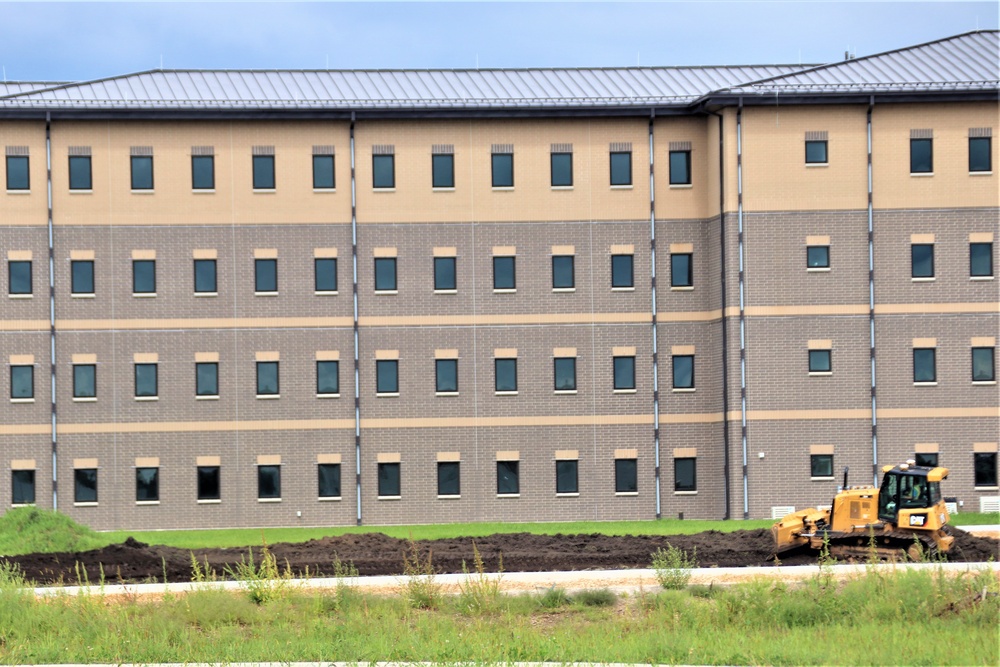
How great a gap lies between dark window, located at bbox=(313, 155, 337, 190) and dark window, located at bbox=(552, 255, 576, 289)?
25.6 feet

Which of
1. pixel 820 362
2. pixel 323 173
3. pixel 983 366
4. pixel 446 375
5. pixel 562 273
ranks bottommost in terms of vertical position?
pixel 446 375

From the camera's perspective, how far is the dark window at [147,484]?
43.7 m

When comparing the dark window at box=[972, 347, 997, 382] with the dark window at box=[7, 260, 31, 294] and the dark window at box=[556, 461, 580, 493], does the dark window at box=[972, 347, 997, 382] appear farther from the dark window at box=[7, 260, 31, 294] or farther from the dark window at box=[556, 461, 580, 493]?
the dark window at box=[7, 260, 31, 294]

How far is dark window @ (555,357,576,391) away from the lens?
44.6 m

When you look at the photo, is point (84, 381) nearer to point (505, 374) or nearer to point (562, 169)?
point (505, 374)

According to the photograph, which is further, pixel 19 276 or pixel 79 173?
pixel 79 173

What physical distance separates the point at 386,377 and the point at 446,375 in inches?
77.9

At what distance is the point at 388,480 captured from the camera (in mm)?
44156

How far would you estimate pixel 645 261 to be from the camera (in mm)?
44969

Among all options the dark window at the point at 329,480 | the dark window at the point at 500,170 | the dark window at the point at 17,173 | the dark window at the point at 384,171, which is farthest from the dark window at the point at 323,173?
the dark window at the point at 17,173

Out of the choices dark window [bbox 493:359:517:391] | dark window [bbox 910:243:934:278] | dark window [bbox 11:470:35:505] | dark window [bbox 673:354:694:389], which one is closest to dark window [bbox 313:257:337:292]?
dark window [bbox 493:359:517:391]

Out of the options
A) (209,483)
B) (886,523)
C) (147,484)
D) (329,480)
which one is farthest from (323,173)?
(886,523)

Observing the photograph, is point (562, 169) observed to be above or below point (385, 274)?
above

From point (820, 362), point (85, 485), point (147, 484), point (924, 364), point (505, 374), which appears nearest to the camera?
point (820, 362)
